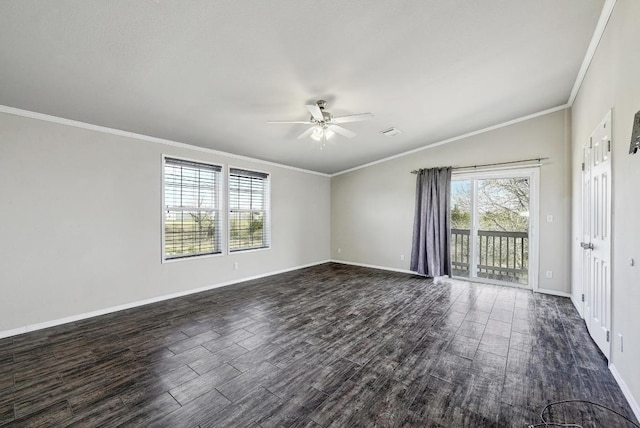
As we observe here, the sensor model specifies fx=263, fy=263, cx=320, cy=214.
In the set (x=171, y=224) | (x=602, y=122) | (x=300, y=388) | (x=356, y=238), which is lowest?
(x=300, y=388)

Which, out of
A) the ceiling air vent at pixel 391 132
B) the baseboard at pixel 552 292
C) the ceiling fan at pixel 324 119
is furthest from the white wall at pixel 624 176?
the baseboard at pixel 552 292

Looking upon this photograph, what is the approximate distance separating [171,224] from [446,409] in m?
4.16

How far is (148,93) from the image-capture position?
273 cm

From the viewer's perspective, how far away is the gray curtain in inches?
201

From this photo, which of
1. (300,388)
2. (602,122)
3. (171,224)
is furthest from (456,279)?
(171,224)

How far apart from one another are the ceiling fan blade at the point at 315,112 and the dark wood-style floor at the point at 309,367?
243 centimetres

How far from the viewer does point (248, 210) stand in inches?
207

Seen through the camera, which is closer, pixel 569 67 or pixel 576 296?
pixel 569 67

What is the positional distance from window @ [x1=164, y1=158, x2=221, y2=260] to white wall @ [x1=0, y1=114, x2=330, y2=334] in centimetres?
15

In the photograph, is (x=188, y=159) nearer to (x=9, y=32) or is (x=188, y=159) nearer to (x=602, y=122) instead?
(x=9, y=32)

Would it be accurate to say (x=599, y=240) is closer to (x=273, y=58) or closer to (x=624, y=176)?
(x=624, y=176)

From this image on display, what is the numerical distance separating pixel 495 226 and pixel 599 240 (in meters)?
2.37

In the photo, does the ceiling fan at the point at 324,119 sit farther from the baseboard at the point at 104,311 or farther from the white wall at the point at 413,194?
the baseboard at the point at 104,311

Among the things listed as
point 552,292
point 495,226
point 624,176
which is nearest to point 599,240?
point 624,176
